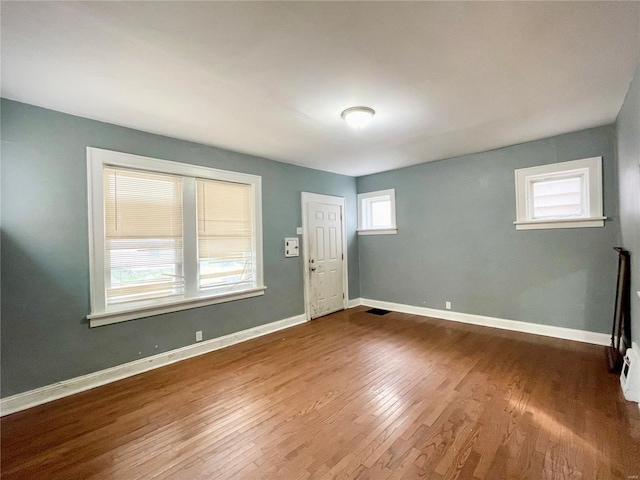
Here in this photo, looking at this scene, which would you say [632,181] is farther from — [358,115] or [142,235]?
[142,235]

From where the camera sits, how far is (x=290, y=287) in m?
4.50

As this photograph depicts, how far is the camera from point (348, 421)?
2.06 meters

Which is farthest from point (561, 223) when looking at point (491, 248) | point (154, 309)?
point (154, 309)

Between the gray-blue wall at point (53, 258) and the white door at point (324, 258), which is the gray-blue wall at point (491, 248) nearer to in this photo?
the white door at point (324, 258)

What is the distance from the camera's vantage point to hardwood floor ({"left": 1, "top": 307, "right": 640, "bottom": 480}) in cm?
166

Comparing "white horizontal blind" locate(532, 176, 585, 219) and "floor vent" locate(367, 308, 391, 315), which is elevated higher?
"white horizontal blind" locate(532, 176, 585, 219)

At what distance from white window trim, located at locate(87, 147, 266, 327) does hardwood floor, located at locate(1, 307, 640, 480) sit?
26.5 inches

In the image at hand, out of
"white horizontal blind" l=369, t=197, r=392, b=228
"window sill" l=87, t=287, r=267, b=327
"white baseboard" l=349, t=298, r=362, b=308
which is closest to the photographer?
"window sill" l=87, t=287, r=267, b=327

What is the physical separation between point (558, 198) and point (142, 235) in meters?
5.10

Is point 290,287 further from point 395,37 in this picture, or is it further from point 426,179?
point 395,37

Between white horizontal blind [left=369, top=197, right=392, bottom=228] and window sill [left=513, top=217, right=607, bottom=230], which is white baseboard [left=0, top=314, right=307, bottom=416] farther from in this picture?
window sill [left=513, top=217, right=607, bottom=230]

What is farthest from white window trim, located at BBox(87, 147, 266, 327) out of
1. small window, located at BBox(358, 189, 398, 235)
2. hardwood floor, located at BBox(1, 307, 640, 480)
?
small window, located at BBox(358, 189, 398, 235)

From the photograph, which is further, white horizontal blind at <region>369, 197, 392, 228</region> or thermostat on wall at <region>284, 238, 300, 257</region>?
white horizontal blind at <region>369, 197, 392, 228</region>

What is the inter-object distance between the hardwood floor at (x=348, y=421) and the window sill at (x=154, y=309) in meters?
0.61
